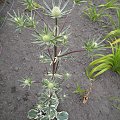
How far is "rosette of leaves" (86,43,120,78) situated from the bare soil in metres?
0.06

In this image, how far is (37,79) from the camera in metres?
2.28

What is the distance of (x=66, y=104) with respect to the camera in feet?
7.09

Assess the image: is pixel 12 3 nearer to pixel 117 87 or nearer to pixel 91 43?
pixel 117 87

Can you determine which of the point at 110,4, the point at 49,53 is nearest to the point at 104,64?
the point at 49,53

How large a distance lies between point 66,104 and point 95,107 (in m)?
0.26

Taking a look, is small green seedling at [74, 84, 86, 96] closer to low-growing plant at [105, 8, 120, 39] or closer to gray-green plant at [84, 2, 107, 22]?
low-growing plant at [105, 8, 120, 39]

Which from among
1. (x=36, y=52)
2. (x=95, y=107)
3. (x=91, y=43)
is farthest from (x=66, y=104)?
(x=91, y=43)

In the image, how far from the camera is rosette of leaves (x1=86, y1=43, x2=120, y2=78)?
220 cm

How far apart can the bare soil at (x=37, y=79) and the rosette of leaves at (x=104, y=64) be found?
0.06 meters

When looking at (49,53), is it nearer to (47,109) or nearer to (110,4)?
(47,109)

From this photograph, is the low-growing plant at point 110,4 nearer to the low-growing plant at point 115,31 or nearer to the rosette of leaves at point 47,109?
the low-growing plant at point 115,31

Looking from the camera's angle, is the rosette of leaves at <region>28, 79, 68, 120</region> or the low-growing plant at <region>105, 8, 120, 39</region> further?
the low-growing plant at <region>105, 8, 120, 39</region>

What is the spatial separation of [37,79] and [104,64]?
0.63 meters

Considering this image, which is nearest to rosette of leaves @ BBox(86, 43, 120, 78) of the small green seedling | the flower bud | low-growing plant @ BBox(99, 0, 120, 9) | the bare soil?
the bare soil
